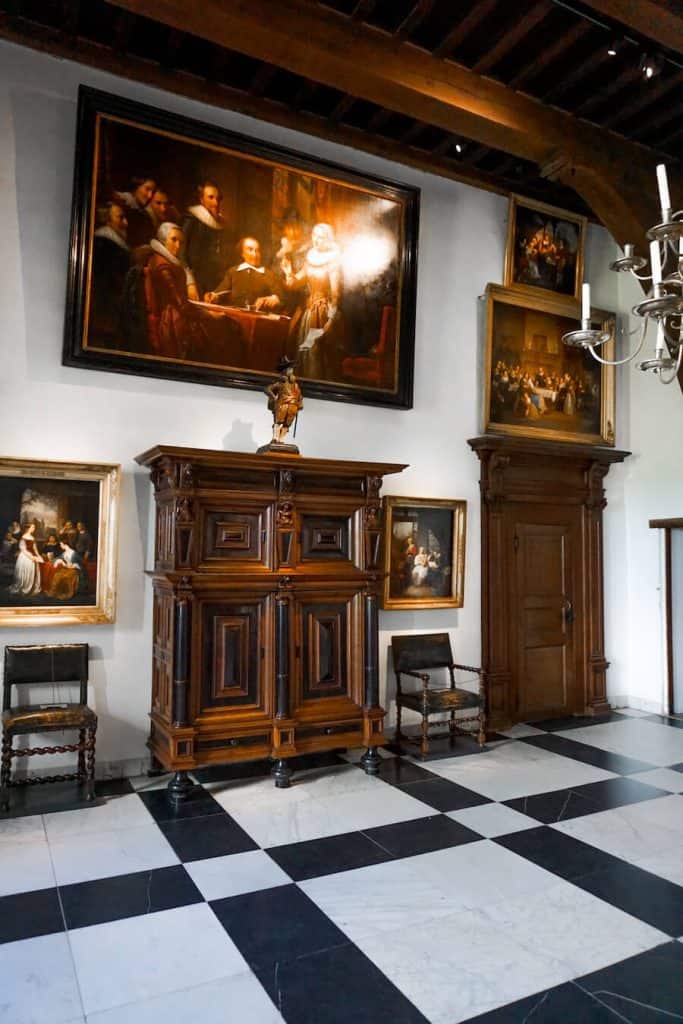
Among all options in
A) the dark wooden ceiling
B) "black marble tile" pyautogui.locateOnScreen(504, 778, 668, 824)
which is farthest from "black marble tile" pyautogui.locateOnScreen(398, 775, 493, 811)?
the dark wooden ceiling

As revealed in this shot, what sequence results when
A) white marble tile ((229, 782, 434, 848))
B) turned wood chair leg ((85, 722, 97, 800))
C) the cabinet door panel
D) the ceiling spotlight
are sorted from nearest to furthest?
white marble tile ((229, 782, 434, 848)) → turned wood chair leg ((85, 722, 97, 800)) → the cabinet door panel → the ceiling spotlight

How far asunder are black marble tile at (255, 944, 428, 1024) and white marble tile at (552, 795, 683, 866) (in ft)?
5.71

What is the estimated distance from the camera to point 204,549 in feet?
15.6

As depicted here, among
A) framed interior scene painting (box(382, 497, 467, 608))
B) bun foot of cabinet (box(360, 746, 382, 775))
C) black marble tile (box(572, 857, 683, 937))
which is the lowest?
black marble tile (box(572, 857, 683, 937))

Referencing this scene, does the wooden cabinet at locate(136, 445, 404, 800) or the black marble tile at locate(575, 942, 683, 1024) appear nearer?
the black marble tile at locate(575, 942, 683, 1024)

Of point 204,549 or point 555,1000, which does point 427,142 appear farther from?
point 555,1000

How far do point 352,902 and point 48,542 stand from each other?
3.00 metres

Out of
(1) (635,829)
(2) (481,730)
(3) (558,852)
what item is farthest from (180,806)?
(1) (635,829)

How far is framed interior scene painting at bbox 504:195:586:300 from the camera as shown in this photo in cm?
673

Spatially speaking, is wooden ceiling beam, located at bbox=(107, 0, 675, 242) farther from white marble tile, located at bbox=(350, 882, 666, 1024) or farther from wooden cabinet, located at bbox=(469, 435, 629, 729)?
white marble tile, located at bbox=(350, 882, 666, 1024)

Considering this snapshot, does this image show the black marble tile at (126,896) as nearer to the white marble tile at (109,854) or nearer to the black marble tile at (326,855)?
the white marble tile at (109,854)

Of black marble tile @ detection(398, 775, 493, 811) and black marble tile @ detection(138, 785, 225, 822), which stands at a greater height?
black marble tile @ detection(398, 775, 493, 811)

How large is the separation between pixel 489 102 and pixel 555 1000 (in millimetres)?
5604

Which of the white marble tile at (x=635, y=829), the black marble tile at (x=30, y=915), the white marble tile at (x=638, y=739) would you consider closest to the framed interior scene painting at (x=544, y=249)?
the white marble tile at (x=638, y=739)
